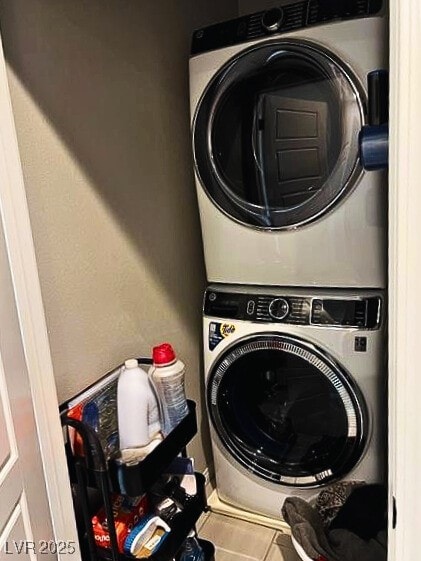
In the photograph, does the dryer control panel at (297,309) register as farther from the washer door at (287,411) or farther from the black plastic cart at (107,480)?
the black plastic cart at (107,480)

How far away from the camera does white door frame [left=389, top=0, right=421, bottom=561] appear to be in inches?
19.5

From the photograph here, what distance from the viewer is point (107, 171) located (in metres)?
1.40


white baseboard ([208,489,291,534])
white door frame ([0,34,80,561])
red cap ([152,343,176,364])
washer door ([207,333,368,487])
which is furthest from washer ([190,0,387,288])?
white baseboard ([208,489,291,534])

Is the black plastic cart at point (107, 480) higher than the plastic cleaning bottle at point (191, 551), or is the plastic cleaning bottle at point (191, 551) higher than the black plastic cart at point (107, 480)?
the black plastic cart at point (107, 480)

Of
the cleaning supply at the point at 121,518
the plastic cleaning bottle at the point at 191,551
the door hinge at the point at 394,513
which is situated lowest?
the plastic cleaning bottle at the point at 191,551

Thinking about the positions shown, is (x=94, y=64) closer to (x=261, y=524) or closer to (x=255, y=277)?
(x=255, y=277)

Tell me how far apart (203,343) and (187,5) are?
1.20 meters

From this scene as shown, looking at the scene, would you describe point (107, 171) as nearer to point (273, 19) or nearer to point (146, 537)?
point (273, 19)

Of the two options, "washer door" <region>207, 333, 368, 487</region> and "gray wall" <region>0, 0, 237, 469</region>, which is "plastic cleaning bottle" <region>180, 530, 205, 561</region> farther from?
"gray wall" <region>0, 0, 237, 469</region>

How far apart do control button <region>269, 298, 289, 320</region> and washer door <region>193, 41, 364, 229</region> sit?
248 millimetres

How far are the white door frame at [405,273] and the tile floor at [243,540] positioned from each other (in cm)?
126

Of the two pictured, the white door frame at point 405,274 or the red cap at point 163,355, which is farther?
the red cap at point 163,355

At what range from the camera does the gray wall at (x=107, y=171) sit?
117cm

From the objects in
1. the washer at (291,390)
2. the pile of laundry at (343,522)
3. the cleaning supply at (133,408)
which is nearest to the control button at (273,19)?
the washer at (291,390)
